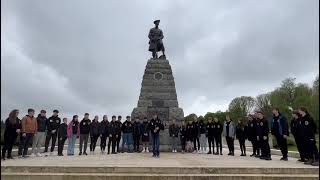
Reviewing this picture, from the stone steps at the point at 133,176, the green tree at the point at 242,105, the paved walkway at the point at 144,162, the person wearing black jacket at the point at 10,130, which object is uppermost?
the green tree at the point at 242,105

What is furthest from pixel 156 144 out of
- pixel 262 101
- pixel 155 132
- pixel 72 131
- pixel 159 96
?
pixel 262 101

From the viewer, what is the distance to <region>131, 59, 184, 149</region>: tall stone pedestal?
19.9m

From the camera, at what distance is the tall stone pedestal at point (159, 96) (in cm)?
1994

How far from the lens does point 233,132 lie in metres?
15.8

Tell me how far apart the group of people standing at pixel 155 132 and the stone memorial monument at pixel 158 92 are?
3.38 feet

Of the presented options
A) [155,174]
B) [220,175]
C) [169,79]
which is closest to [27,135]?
[155,174]

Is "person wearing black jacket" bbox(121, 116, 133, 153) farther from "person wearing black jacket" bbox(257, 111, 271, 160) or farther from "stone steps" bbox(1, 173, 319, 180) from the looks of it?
"stone steps" bbox(1, 173, 319, 180)

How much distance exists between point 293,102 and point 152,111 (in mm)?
36540

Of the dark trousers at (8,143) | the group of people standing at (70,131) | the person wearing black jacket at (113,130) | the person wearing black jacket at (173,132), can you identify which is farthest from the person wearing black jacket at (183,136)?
the dark trousers at (8,143)

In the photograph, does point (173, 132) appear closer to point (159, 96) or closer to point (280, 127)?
point (159, 96)

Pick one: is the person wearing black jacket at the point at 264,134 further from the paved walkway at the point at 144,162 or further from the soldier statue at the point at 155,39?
the soldier statue at the point at 155,39

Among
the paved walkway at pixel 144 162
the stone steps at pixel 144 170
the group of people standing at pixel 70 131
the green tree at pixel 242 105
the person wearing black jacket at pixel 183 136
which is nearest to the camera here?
the stone steps at pixel 144 170

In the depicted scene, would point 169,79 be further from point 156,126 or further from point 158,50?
point 156,126

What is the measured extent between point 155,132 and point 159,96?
264 inches
